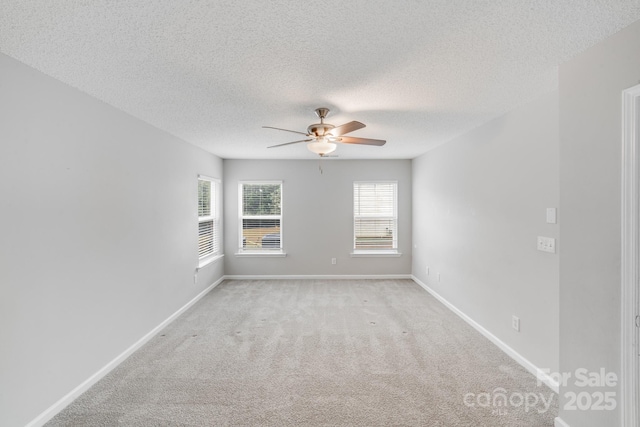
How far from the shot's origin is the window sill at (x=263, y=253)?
218 inches

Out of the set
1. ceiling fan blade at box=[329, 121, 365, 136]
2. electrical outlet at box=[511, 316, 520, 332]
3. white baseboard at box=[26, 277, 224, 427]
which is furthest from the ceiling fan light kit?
white baseboard at box=[26, 277, 224, 427]

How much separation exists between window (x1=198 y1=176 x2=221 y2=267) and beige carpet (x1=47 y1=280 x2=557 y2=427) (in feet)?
4.18

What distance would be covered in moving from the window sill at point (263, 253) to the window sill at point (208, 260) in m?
0.40

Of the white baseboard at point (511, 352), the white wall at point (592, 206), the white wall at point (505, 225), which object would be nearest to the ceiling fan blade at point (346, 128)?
the white wall at point (592, 206)

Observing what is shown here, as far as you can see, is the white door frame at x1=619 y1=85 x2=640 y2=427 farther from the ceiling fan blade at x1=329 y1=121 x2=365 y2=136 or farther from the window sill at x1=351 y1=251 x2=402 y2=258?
the window sill at x1=351 y1=251 x2=402 y2=258

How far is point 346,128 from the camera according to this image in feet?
8.33

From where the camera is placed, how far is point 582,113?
5.65 ft

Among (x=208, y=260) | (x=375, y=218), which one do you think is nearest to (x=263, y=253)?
(x=208, y=260)

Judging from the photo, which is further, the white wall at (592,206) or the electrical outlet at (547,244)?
the electrical outlet at (547,244)

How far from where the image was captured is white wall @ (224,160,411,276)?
5516mm

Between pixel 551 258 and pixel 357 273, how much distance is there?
11.9ft

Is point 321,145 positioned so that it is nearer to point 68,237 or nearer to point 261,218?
point 68,237

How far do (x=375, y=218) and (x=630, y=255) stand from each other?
167 inches

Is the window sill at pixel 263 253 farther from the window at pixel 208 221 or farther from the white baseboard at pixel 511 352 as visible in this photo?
the white baseboard at pixel 511 352
